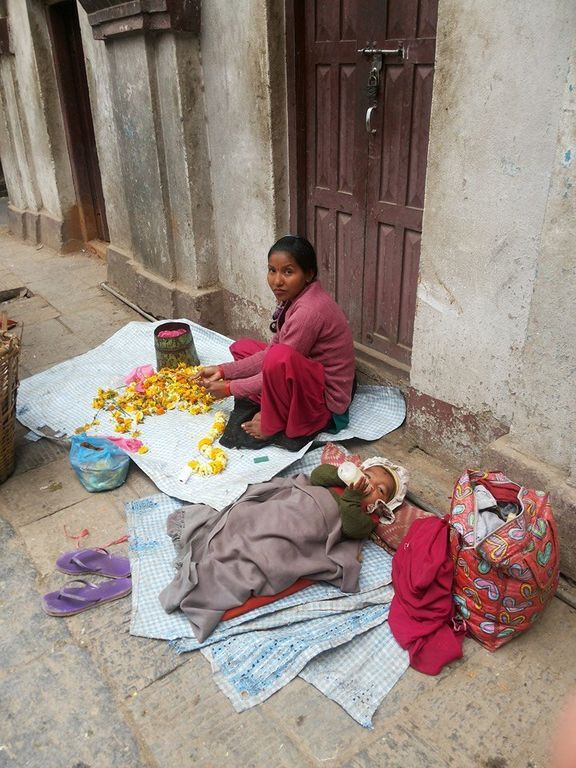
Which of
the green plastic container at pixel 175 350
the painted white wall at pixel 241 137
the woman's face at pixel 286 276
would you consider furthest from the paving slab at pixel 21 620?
the painted white wall at pixel 241 137

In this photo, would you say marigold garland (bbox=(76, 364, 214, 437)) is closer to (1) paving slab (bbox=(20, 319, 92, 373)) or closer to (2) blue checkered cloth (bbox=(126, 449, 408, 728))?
(1) paving slab (bbox=(20, 319, 92, 373))

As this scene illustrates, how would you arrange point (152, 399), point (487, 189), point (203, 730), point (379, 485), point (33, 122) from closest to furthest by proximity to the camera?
point (203, 730) < point (487, 189) < point (379, 485) < point (152, 399) < point (33, 122)

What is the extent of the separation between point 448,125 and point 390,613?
7.28ft

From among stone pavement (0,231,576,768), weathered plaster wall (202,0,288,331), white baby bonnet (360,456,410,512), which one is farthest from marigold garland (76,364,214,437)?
white baby bonnet (360,456,410,512)

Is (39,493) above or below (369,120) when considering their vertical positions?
below

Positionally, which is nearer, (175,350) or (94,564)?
(94,564)

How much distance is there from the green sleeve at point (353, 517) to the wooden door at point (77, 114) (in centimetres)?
638

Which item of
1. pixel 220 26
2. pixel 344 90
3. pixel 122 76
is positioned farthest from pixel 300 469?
pixel 122 76

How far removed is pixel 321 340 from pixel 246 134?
5.72ft

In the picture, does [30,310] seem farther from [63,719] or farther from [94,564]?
[63,719]

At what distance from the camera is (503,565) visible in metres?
2.24

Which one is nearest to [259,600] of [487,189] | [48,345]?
[487,189]

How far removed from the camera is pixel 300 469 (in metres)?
3.51

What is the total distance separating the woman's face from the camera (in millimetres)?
3445
